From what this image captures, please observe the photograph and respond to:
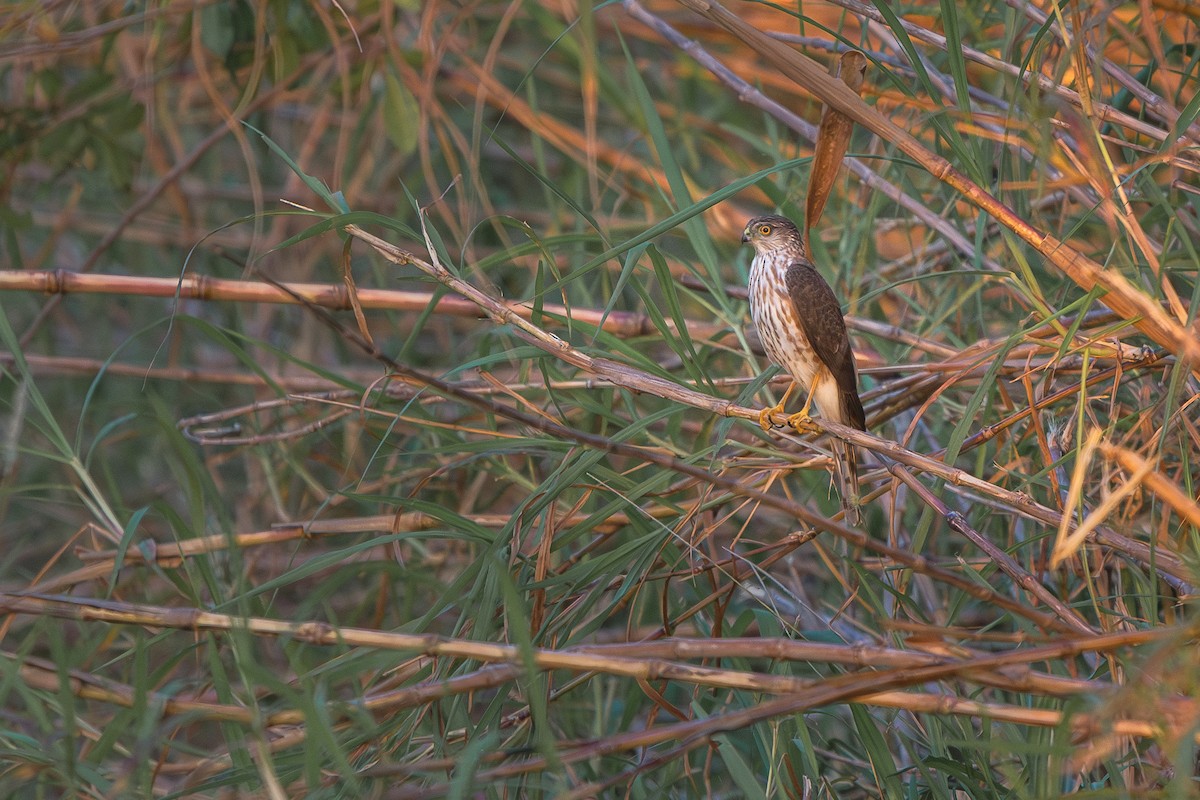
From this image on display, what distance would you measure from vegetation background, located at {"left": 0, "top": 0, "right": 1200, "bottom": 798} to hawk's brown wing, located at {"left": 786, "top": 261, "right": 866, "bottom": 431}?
0.35 feet

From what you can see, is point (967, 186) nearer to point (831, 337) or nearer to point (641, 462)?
point (831, 337)

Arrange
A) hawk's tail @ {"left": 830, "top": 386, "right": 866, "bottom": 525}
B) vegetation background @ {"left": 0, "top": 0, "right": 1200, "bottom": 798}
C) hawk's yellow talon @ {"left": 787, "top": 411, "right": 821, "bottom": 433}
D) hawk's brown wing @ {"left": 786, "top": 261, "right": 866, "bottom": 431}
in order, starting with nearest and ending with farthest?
vegetation background @ {"left": 0, "top": 0, "right": 1200, "bottom": 798}
hawk's tail @ {"left": 830, "top": 386, "right": 866, "bottom": 525}
hawk's yellow talon @ {"left": 787, "top": 411, "right": 821, "bottom": 433}
hawk's brown wing @ {"left": 786, "top": 261, "right": 866, "bottom": 431}

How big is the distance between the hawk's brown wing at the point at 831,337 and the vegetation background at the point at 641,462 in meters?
0.11

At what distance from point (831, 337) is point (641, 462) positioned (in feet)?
2.16

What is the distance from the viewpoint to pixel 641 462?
3.23 m

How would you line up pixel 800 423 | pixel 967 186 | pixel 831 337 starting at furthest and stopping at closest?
pixel 831 337, pixel 800 423, pixel 967 186

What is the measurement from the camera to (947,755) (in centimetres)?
233

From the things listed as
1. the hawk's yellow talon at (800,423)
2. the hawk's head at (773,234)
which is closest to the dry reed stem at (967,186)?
the hawk's yellow talon at (800,423)

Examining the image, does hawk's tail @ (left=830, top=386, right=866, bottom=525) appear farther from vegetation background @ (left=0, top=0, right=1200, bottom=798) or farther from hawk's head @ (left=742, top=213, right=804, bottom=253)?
hawk's head @ (left=742, top=213, right=804, bottom=253)

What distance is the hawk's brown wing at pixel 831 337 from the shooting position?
3.06 meters

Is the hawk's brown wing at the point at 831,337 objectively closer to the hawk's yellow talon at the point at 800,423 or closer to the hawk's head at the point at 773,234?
the hawk's yellow talon at the point at 800,423

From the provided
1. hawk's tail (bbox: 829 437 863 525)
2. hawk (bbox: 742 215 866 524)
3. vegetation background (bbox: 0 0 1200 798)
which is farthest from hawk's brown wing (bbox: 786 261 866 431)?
hawk's tail (bbox: 829 437 863 525)

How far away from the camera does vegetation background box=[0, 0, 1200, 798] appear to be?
1.82m

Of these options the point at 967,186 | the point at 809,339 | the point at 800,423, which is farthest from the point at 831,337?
the point at 967,186
